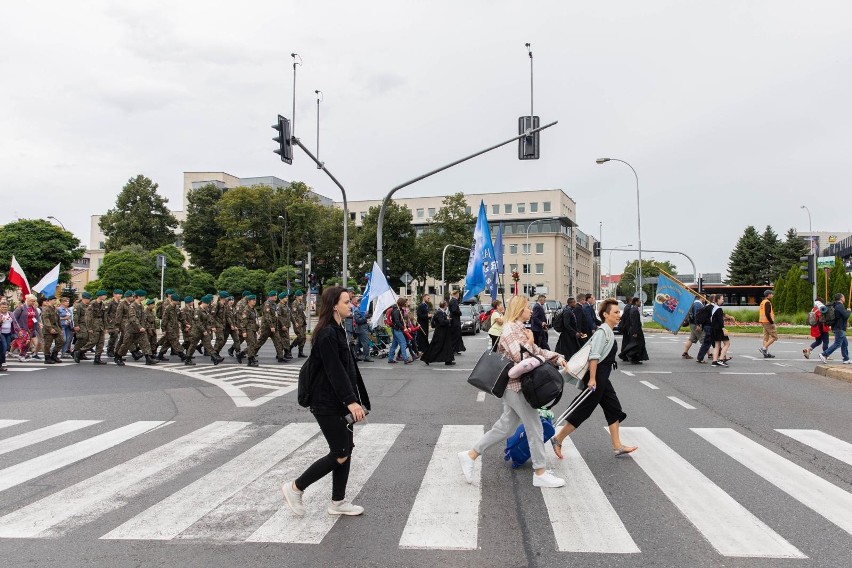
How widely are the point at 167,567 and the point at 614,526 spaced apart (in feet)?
9.57

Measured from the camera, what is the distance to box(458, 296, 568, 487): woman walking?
18.9 feet

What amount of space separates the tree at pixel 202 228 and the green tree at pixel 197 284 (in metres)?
7.97

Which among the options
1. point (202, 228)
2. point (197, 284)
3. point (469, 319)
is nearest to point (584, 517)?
point (469, 319)

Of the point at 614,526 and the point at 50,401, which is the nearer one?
the point at 614,526

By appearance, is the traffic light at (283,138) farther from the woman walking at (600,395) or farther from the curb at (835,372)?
the curb at (835,372)

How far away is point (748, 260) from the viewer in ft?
264

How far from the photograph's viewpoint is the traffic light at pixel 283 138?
1723 cm

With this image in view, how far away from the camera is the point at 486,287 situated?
20672 millimetres

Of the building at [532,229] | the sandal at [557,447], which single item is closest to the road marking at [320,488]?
the sandal at [557,447]

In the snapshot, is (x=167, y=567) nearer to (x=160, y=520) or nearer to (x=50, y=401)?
(x=160, y=520)

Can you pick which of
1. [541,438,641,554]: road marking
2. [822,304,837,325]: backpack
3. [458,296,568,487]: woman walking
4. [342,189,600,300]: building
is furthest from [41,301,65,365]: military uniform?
[342,189,600,300]: building

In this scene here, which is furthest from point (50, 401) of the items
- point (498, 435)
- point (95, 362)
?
point (498, 435)

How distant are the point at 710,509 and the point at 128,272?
55.1 m

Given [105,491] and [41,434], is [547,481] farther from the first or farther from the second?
[41,434]
